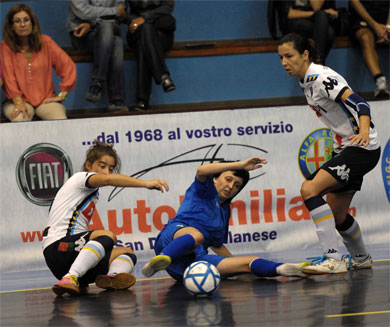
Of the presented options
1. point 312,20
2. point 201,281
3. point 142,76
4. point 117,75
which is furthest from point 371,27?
point 201,281

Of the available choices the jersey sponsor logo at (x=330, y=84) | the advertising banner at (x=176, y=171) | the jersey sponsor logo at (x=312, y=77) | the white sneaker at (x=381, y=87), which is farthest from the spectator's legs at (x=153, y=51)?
the jersey sponsor logo at (x=330, y=84)

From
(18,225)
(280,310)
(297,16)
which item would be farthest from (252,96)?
(280,310)

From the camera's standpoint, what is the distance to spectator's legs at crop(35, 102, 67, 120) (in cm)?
857

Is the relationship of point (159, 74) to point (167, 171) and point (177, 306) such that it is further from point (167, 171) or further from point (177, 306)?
point (177, 306)

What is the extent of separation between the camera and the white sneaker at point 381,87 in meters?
9.52

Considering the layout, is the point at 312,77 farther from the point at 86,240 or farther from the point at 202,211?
the point at 86,240

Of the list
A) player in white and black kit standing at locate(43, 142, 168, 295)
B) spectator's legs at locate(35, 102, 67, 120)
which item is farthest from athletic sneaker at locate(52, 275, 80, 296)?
spectator's legs at locate(35, 102, 67, 120)

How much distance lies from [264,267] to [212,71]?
4817mm

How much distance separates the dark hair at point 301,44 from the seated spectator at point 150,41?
2966 millimetres

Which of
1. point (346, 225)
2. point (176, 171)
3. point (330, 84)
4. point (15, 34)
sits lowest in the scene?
point (346, 225)

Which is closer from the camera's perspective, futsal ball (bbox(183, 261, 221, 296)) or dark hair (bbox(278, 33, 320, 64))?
futsal ball (bbox(183, 261, 221, 296))

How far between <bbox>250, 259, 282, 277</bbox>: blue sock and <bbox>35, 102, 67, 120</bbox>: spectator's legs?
3.54 m

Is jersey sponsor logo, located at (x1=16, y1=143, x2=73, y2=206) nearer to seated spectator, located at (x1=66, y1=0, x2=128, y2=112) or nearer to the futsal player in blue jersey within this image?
seated spectator, located at (x1=66, y1=0, x2=128, y2=112)

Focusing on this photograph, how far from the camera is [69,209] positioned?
20.4 ft
